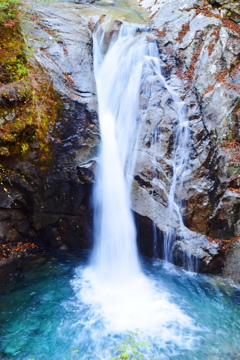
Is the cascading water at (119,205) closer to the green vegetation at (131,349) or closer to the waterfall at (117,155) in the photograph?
the waterfall at (117,155)

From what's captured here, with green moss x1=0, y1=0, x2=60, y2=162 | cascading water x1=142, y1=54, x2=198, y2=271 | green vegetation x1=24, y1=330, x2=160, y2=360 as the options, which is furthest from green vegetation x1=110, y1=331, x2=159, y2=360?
green moss x1=0, y1=0, x2=60, y2=162

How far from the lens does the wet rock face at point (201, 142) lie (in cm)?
651

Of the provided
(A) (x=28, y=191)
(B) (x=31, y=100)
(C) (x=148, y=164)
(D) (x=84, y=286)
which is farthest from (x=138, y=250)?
(B) (x=31, y=100)

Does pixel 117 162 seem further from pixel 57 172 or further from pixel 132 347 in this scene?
pixel 132 347

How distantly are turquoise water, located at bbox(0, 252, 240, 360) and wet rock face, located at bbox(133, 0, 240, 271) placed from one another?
84 centimetres

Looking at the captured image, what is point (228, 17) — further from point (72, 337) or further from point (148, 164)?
point (72, 337)

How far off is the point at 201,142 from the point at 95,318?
5.23 metres

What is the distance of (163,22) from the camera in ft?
32.9

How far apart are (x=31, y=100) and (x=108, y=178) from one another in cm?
287

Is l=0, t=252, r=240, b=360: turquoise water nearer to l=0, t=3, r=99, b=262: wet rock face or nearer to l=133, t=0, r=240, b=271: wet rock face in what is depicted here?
l=133, t=0, r=240, b=271: wet rock face

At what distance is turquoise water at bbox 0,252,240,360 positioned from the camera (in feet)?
13.9

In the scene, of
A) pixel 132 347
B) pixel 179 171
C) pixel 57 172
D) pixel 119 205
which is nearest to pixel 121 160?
pixel 119 205

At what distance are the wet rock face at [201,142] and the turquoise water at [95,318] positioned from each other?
2.75 feet

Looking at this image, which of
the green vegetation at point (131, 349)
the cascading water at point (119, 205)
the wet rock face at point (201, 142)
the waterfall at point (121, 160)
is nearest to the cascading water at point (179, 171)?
the waterfall at point (121, 160)
